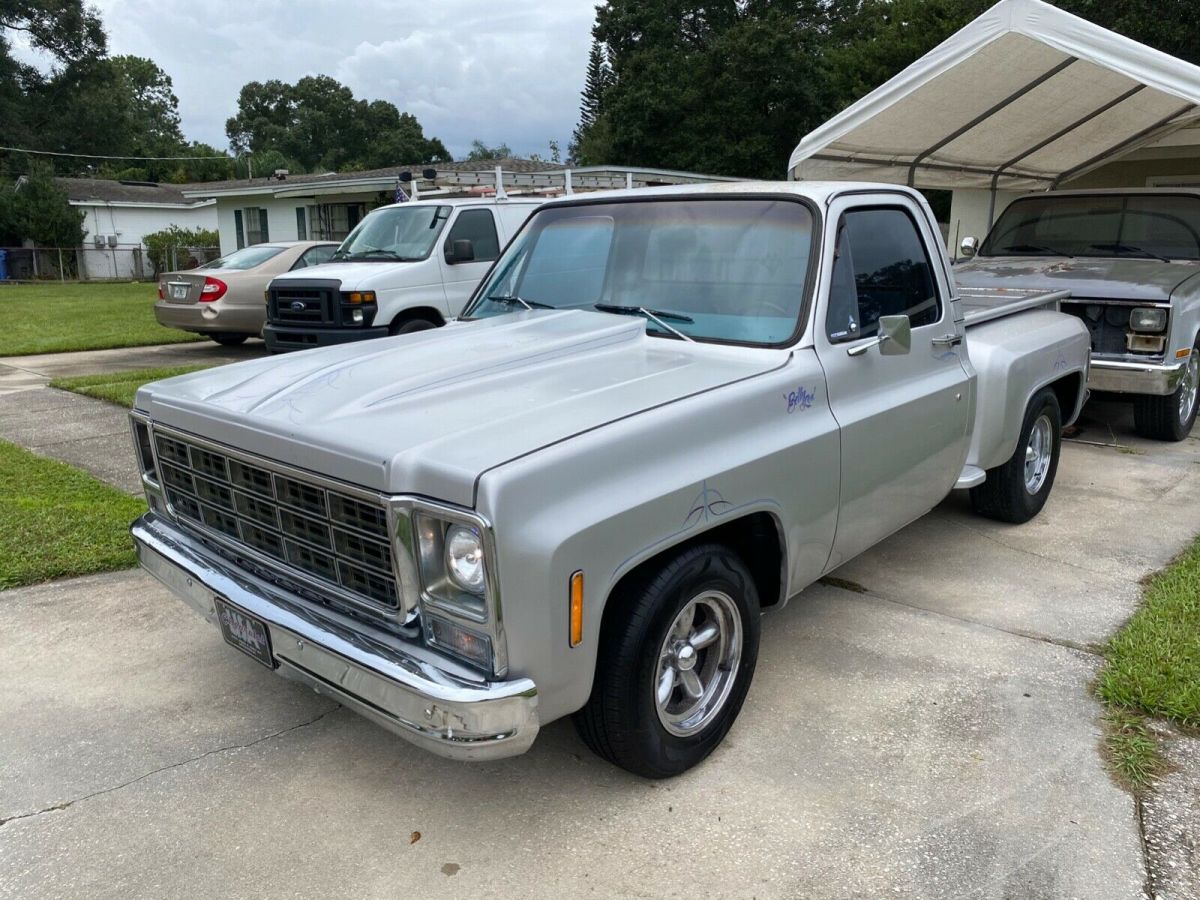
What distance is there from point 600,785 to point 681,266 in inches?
80.2

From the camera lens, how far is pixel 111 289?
95.5ft

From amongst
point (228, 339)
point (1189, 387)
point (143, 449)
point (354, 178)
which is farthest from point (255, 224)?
point (143, 449)

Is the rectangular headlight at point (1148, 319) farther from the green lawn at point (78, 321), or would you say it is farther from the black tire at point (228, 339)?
the green lawn at point (78, 321)

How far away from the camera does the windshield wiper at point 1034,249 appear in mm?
8315

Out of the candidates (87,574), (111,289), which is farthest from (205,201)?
(87,574)

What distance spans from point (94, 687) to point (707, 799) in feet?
8.32

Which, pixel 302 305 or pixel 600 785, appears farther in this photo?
pixel 302 305

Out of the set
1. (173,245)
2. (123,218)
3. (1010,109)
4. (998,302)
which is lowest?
(173,245)

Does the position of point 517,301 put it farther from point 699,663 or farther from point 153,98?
point 153,98

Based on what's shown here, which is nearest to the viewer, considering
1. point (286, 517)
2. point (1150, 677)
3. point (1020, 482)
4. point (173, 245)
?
point (286, 517)

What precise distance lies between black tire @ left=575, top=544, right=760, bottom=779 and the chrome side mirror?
3.56 feet

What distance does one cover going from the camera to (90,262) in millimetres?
37156

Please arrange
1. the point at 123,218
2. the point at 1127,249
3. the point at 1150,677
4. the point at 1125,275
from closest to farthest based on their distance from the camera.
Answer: the point at 1150,677
the point at 1125,275
the point at 1127,249
the point at 123,218

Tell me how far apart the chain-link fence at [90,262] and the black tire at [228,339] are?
2274cm
